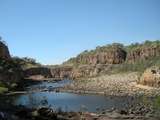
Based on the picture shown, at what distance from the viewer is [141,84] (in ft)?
265

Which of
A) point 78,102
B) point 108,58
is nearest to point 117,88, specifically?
point 78,102

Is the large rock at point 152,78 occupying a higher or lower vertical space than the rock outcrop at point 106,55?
lower

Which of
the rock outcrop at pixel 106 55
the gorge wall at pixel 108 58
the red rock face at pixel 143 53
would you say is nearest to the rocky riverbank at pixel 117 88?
the red rock face at pixel 143 53

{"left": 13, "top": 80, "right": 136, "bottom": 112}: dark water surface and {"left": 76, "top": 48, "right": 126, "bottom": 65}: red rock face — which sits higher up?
{"left": 76, "top": 48, "right": 126, "bottom": 65}: red rock face

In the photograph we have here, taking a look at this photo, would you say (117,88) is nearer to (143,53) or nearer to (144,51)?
(143,53)

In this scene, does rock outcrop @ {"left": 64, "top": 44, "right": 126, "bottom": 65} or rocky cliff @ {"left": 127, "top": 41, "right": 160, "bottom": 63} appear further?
rock outcrop @ {"left": 64, "top": 44, "right": 126, "bottom": 65}

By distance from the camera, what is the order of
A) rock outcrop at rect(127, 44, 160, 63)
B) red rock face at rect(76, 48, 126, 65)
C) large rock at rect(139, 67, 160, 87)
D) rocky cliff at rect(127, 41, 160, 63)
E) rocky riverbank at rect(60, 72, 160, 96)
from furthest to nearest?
red rock face at rect(76, 48, 126, 65) → rocky cliff at rect(127, 41, 160, 63) → rock outcrop at rect(127, 44, 160, 63) → large rock at rect(139, 67, 160, 87) → rocky riverbank at rect(60, 72, 160, 96)

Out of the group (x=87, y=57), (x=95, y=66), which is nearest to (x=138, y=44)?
(x=95, y=66)

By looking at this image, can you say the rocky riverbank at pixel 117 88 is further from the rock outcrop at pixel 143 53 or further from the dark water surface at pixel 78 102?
the rock outcrop at pixel 143 53

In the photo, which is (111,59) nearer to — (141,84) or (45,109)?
(141,84)

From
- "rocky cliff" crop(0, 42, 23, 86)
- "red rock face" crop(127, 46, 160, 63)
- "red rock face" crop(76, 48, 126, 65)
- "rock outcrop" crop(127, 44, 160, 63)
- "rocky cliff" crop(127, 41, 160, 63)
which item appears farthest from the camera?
"red rock face" crop(76, 48, 126, 65)

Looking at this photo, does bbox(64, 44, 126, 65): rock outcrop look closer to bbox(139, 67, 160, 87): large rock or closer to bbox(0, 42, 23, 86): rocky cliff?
bbox(0, 42, 23, 86): rocky cliff

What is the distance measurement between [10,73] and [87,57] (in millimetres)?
107306

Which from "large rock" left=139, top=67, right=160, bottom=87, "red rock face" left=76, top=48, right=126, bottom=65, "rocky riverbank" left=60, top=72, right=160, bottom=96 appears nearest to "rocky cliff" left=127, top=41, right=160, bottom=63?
"red rock face" left=76, top=48, right=126, bottom=65
